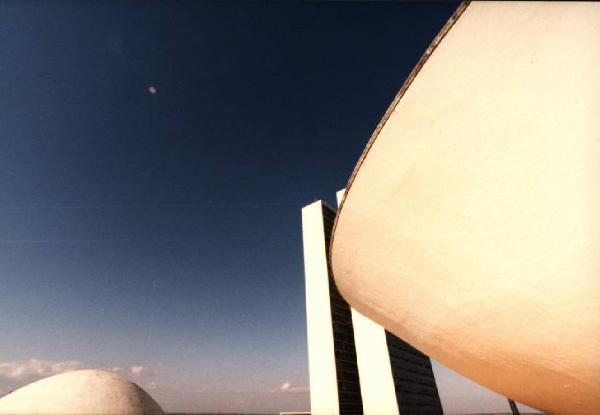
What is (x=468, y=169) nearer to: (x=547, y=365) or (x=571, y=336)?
(x=571, y=336)

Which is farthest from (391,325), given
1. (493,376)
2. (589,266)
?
(589,266)

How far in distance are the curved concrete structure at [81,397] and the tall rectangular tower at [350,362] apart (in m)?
11.4

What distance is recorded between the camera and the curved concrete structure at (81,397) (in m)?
8.16

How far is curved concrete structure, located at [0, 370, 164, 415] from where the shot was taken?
26.8 ft

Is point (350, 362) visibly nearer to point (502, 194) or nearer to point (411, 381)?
point (411, 381)

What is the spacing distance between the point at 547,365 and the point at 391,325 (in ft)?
7.22

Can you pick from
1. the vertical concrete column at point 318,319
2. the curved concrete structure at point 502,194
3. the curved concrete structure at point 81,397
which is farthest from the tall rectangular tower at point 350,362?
the curved concrete structure at point 502,194

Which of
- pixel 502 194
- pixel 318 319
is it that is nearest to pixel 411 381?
pixel 318 319

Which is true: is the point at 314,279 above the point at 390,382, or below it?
above

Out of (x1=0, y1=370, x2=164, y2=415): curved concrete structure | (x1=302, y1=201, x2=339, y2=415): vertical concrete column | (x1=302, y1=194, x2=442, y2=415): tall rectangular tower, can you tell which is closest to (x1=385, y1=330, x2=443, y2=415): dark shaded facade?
(x1=302, y1=194, x2=442, y2=415): tall rectangular tower

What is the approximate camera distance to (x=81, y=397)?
8.45 metres

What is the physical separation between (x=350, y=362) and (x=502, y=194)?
2028 centimetres

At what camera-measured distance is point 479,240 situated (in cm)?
301

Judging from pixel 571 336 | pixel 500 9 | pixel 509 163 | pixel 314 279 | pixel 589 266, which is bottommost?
pixel 571 336
